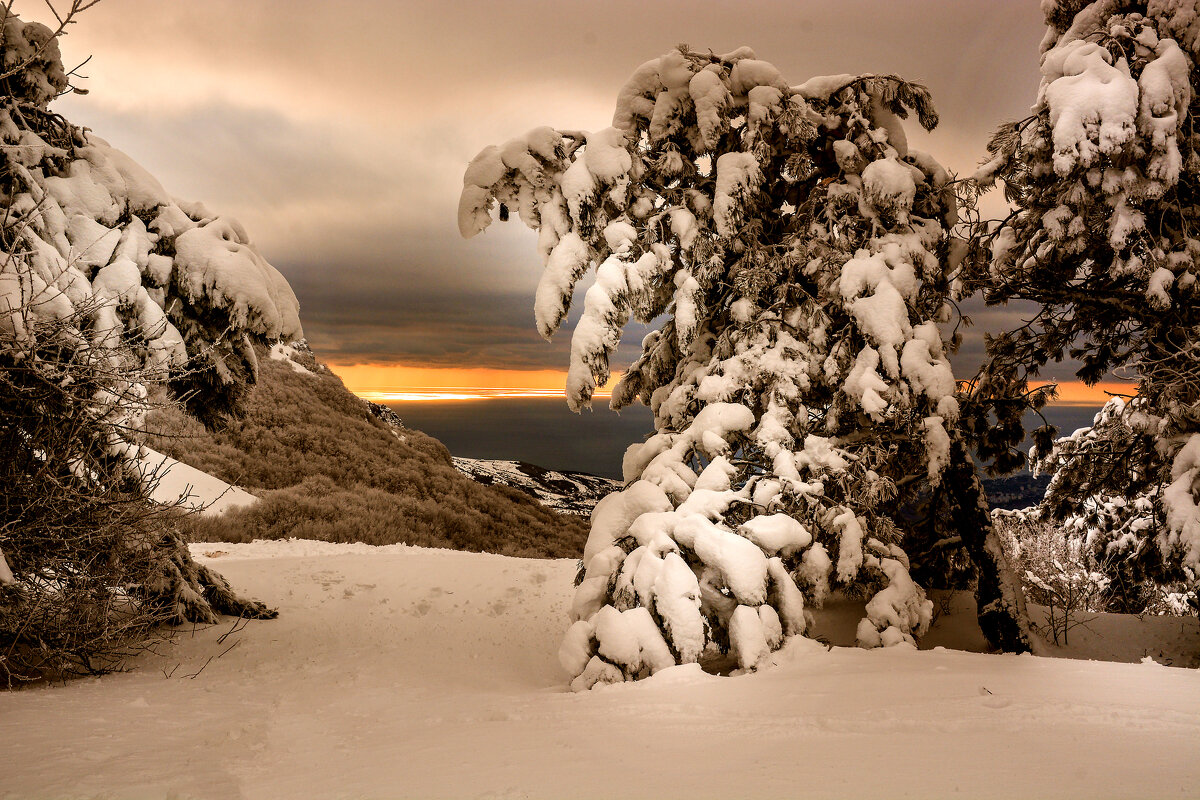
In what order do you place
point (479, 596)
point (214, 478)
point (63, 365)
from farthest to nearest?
1. point (214, 478)
2. point (479, 596)
3. point (63, 365)

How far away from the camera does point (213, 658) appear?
6340 mm

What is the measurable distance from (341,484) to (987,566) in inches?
740

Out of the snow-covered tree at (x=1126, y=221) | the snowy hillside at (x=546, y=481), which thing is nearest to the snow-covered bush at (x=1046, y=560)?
the snow-covered tree at (x=1126, y=221)

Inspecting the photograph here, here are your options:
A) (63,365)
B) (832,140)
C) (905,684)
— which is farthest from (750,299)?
(63,365)

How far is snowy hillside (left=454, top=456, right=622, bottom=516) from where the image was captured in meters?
30.7

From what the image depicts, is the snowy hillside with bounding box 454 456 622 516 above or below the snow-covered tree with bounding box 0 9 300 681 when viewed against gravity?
below

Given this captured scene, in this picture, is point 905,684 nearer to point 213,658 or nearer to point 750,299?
point 750,299

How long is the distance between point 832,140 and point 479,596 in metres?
7.01

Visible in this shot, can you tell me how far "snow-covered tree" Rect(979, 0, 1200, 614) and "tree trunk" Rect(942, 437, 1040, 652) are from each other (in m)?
1.23

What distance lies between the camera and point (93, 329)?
518 centimetres

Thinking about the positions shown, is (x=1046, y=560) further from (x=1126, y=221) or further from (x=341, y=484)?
(x=341, y=484)

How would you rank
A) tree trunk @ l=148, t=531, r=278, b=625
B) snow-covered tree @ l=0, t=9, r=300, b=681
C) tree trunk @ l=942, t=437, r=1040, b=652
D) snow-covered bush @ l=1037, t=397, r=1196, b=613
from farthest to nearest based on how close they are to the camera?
tree trunk @ l=148, t=531, r=278, b=625 < snow-covered bush @ l=1037, t=397, r=1196, b=613 < tree trunk @ l=942, t=437, r=1040, b=652 < snow-covered tree @ l=0, t=9, r=300, b=681

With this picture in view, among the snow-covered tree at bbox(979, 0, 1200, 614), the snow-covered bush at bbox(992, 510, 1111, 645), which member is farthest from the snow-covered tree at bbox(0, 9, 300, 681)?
the snow-covered bush at bbox(992, 510, 1111, 645)

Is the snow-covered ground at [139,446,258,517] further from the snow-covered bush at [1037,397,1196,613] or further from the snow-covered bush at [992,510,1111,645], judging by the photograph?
the snow-covered bush at [992,510,1111,645]
